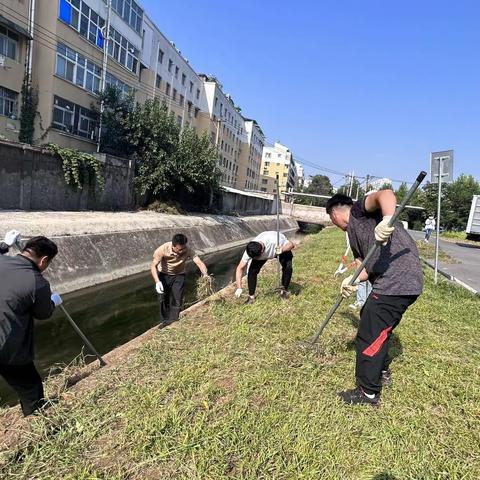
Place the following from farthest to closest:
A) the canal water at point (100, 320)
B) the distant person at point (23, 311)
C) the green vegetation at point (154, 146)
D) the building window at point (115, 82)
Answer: the building window at point (115, 82) → the green vegetation at point (154, 146) → the canal water at point (100, 320) → the distant person at point (23, 311)

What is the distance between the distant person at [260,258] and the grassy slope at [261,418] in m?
1.68

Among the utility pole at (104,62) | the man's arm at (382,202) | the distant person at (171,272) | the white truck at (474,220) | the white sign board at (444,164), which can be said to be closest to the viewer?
the man's arm at (382,202)

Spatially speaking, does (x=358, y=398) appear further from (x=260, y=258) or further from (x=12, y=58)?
(x=12, y=58)

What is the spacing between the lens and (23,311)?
3236 mm

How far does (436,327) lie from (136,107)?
71.7 ft

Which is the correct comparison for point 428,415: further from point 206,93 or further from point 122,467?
point 206,93

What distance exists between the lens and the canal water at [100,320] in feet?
20.5

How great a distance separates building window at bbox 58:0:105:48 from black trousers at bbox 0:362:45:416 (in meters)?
22.5

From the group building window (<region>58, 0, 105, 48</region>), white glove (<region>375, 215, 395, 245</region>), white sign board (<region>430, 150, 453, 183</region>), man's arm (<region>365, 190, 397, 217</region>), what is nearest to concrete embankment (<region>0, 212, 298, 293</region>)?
man's arm (<region>365, 190, 397, 217</region>)

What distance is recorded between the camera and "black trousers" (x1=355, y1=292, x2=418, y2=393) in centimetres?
349

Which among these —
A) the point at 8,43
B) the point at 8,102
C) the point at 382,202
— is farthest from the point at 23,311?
the point at 8,43

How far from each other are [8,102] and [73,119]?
3986 millimetres

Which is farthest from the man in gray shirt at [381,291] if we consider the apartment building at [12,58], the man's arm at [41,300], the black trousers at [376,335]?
the apartment building at [12,58]

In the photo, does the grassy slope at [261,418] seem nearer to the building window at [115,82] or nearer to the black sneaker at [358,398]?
the black sneaker at [358,398]
